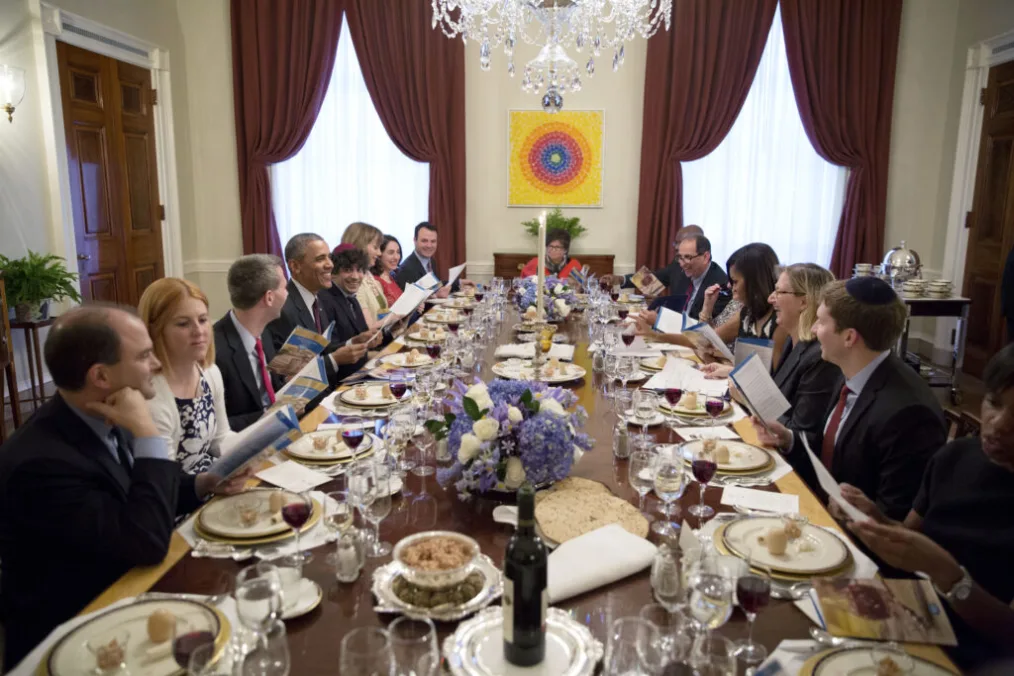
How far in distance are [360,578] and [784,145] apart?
21.8ft

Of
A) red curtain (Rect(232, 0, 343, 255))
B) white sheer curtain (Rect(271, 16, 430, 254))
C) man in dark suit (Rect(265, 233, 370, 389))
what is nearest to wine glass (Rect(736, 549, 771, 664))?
man in dark suit (Rect(265, 233, 370, 389))

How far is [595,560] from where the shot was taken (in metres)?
1.46

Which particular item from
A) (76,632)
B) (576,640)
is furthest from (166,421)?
(576,640)

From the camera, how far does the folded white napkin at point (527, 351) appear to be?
3.37m

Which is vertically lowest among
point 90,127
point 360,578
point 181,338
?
point 360,578

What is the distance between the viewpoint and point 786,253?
714cm

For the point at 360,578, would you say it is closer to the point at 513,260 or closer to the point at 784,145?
the point at 513,260

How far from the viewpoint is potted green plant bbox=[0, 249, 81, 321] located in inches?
177

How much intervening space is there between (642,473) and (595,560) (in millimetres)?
399

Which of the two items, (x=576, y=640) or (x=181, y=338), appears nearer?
(x=576, y=640)

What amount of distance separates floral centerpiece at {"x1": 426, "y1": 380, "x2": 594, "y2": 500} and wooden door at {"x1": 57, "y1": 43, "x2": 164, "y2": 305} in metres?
5.07

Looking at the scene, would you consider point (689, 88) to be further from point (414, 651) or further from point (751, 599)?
point (414, 651)

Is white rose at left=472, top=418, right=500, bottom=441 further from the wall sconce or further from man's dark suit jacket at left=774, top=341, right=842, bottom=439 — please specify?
the wall sconce

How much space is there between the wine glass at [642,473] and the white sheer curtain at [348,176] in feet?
18.9
